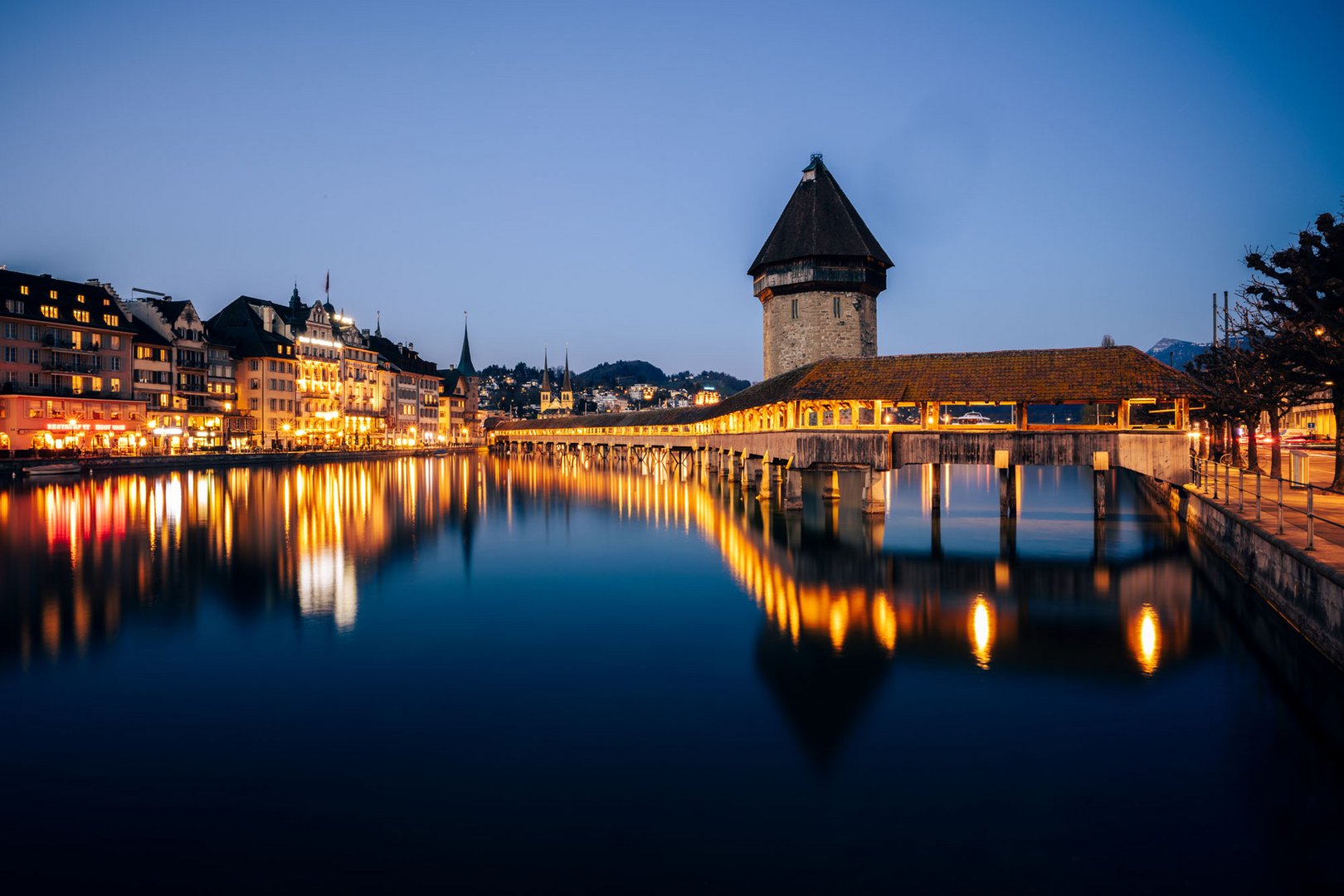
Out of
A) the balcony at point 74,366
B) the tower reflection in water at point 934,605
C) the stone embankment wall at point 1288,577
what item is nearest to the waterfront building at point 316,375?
the balcony at point 74,366

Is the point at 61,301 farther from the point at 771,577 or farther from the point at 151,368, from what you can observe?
the point at 771,577

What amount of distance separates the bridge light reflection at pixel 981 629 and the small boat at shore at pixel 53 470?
57.1 meters

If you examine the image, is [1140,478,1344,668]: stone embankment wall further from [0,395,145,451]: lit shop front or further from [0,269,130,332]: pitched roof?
[0,269,130,332]: pitched roof

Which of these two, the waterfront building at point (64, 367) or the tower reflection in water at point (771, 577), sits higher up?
the waterfront building at point (64, 367)

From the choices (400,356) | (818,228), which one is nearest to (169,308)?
(400,356)

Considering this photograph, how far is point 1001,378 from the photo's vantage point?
27.2m

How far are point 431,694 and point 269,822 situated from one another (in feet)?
13.1

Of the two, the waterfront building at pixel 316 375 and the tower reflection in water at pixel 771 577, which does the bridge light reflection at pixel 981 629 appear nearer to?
the tower reflection in water at pixel 771 577

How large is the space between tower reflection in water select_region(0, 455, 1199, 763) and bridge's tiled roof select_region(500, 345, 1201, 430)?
494 cm

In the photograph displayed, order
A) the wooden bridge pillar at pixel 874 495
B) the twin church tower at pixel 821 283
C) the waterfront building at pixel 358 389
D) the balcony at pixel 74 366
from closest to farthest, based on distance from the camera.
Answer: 1. the wooden bridge pillar at pixel 874 495
2. the twin church tower at pixel 821 283
3. the balcony at pixel 74 366
4. the waterfront building at pixel 358 389

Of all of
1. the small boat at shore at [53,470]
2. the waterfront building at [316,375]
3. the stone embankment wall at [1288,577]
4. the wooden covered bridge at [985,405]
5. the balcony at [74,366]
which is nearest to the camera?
the stone embankment wall at [1288,577]

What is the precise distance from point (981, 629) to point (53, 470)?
58.9m

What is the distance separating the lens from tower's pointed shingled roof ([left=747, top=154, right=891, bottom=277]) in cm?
4912

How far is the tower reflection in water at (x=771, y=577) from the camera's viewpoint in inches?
531
